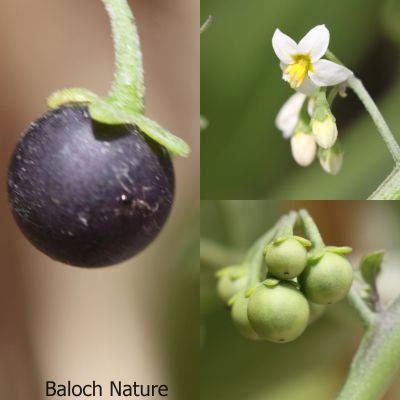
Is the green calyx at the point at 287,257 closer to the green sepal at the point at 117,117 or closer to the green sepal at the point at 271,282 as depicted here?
the green sepal at the point at 271,282

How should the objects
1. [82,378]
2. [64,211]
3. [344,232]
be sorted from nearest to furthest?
[64,211] → [344,232] → [82,378]

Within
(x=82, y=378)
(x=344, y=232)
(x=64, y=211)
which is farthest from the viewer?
(x=82, y=378)

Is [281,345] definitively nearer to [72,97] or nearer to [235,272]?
[235,272]

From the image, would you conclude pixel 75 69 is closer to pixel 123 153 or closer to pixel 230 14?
pixel 230 14

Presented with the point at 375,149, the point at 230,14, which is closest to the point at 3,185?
the point at 230,14

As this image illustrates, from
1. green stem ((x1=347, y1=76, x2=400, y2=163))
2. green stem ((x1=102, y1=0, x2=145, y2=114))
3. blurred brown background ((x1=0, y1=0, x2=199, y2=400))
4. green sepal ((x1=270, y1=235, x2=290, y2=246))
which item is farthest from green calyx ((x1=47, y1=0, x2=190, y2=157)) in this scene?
blurred brown background ((x1=0, y1=0, x2=199, y2=400))

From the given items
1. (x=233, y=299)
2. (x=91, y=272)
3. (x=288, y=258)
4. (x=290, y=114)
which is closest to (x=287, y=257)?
(x=288, y=258)

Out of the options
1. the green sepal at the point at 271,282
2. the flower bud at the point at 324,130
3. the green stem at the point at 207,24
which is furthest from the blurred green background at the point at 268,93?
the green sepal at the point at 271,282
